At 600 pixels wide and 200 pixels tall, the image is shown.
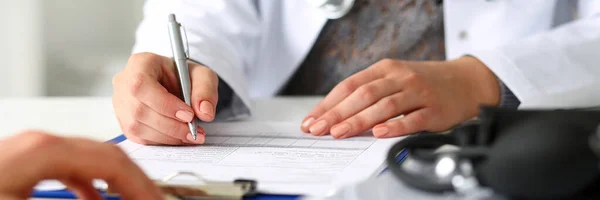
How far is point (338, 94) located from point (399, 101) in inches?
2.4

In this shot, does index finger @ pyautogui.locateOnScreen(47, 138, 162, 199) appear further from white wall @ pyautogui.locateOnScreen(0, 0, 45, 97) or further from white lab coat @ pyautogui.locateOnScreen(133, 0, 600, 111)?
white wall @ pyautogui.locateOnScreen(0, 0, 45, 97)

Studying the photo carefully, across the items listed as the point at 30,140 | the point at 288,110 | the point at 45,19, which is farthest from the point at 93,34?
the point at 30,140

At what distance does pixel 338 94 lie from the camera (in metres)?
0.68

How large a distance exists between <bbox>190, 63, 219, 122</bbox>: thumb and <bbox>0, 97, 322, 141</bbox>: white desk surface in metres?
0.12

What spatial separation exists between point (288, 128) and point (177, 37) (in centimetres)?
15

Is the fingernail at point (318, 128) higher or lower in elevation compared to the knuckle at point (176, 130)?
lower

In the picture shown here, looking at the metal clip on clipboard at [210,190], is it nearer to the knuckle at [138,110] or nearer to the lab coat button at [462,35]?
the knuckle at [138,110]

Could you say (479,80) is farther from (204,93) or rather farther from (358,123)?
(204,93)

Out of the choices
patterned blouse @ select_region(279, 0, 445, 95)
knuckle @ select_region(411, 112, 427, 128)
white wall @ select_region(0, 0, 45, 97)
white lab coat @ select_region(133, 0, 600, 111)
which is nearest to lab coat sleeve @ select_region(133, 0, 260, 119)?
white lab coat @ select_region(133, 0, 600, 111)

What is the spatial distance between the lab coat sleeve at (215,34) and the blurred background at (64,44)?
3.49 ft

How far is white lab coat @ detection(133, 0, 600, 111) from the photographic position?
2.40 ft

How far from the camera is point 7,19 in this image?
1847 mm

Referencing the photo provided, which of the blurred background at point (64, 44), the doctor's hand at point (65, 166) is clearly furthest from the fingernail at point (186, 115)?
the blurred background at point (64, 44)

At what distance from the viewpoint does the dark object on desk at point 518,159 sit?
0.35m
